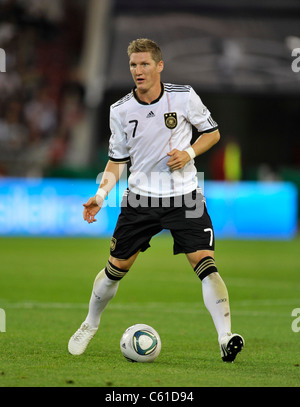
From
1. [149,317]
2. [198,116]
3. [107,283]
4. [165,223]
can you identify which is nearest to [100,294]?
[107,283]

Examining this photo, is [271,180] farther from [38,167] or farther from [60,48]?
[60,48]

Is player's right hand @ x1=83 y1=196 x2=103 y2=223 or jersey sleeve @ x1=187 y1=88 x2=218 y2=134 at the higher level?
jersey sleeve @ x1=187 y1=88 x2=218 y2=134

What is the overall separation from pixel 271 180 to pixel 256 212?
2587 millimetres

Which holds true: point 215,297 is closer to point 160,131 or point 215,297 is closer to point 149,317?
point 160,131

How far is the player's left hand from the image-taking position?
7223 millimetres

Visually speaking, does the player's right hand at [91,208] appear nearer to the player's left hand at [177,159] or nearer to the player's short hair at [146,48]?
the player's left hand at [177,159]

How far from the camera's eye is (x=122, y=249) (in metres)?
7.46

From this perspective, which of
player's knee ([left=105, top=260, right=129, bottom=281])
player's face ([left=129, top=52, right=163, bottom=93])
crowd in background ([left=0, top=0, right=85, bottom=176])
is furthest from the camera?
crowd in background ([left=0, top=0, right=85, bottom=176])

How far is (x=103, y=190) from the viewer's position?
24.8ft

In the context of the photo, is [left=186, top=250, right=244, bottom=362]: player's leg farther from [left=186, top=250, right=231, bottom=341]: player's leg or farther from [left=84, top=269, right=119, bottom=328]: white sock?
[left=84, top=269, right=119, bottom=328]: white sock

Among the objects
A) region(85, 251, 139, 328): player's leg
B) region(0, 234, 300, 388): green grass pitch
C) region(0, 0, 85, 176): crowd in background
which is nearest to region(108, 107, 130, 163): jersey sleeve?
region(85, 251, 139, 328): player's leg

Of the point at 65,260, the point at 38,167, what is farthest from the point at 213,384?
the point at 38,167

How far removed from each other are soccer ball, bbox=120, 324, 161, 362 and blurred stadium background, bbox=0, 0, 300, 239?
57.3 ft

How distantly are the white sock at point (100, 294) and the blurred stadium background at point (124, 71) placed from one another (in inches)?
672
